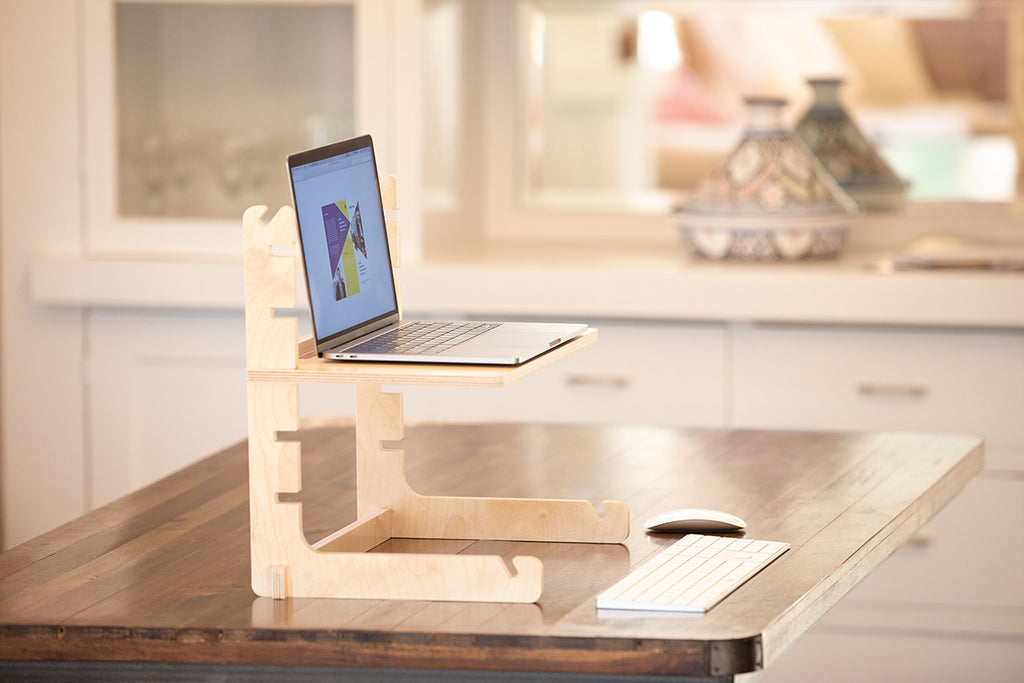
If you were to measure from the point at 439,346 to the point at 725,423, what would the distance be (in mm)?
1650

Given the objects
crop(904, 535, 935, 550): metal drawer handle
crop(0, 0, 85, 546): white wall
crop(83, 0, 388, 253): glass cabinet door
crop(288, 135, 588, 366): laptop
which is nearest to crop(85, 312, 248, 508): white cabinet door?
crop(0, 0, 85, 546): white wall

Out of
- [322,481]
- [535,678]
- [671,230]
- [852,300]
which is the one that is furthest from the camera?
[671,230]

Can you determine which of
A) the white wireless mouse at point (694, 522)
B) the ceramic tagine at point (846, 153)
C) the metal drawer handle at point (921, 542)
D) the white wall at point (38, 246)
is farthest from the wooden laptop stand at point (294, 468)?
the ceramic tagine at point (846, 153)

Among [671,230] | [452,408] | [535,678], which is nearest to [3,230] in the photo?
[452,408]

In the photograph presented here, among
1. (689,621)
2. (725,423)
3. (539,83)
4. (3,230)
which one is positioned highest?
(539,83)

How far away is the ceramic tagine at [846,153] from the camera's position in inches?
132

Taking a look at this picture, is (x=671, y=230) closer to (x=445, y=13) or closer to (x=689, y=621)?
(x=445, y=13)

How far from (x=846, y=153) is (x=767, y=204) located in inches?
19.2

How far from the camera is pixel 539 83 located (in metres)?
3.55

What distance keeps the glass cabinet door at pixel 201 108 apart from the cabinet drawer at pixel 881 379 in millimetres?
964

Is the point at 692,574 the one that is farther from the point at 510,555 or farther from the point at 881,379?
the point at 881,379

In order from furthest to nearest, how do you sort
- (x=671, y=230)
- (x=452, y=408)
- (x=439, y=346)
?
1. (x=671, y=230)
2. (x=452, y=408)
3. (x=439, y=346)

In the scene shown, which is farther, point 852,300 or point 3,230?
point 3,230

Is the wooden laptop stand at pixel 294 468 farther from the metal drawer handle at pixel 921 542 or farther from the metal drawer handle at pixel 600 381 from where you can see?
the metal drawer handle at pixel 921 542
